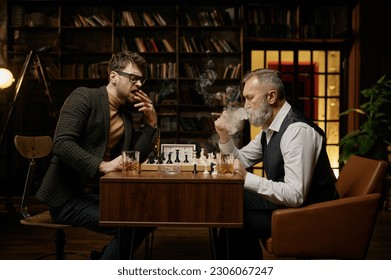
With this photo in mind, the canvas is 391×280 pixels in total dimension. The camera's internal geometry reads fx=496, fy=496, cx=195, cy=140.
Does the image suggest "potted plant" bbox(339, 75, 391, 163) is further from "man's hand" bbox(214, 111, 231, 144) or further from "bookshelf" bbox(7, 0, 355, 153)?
"man's hand" bbox(214, 111, 231, 144)

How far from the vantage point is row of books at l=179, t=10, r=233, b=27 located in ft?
19.7

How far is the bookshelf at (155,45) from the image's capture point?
6.02m

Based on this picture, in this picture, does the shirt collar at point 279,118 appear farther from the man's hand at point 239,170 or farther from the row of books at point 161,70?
the row of books at point 161,70

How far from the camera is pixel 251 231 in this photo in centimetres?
224

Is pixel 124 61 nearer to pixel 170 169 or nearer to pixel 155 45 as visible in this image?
pixel 170 169

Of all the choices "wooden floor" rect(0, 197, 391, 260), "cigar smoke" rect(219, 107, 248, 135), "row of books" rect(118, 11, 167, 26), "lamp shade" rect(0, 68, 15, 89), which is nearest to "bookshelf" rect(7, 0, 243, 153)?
"row of books" rect(118, 11, 167, 26)

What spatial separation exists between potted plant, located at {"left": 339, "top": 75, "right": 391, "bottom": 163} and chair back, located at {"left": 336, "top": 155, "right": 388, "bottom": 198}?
2.65m

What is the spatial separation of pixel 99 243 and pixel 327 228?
82.7 inches

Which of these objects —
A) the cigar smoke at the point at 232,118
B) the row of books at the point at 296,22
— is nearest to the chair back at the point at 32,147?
the cigar smoke at the point at 232,118

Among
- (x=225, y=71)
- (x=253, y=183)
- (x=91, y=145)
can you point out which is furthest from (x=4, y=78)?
(x=253, y=183)

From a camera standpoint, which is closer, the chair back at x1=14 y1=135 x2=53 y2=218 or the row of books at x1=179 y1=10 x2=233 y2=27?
the chair back at x1=14 y1=135 x2=53 y2=218

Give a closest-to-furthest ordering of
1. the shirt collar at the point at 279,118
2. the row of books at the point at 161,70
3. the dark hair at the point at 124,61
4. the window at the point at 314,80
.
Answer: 1. the shirt collar at the point at 279,118
2. the dark hair at the point at 124,61
3. the row of books at the point at 161,70
4. the window at the point at 314,80

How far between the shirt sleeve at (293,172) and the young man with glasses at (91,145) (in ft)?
1.96

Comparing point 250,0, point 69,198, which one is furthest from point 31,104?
point 69,198
